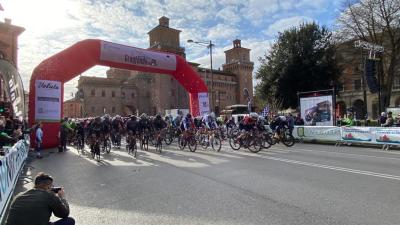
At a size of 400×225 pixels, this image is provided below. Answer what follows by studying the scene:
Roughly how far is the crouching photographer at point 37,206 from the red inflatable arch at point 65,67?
1575cm

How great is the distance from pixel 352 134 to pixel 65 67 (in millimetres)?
15934

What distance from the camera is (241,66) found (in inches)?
4331

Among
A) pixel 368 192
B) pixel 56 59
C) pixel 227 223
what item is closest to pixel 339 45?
pixel 56 59

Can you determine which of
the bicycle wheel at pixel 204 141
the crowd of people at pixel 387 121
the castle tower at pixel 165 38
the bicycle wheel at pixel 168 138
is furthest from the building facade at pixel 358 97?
the castle tower at pixel 165 38

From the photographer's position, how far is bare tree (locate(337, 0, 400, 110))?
3331 centimetres

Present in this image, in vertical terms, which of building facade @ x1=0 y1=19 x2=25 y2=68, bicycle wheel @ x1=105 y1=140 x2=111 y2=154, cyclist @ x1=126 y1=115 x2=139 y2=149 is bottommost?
bicycle wheel @ x1=105 y1=140 x2=111 y2=154

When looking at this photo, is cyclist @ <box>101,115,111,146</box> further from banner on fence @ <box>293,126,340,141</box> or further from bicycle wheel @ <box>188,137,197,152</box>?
banner on fence @ <box>293,126,340,141</box>

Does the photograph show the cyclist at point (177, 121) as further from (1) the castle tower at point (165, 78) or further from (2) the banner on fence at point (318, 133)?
(1) the castle tower at point (165, 78)

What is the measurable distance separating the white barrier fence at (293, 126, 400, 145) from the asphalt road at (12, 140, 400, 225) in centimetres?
550

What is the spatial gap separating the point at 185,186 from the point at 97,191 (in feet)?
6.58

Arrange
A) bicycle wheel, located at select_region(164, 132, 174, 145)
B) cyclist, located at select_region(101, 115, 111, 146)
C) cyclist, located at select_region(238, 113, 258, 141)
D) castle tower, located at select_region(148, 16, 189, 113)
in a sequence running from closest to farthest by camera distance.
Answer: cyclist, located at select_region(101, 115, 111, 146) → cyclist, located at select_region(238, 113, 258, 141) → bicycle wheel, located at select_region(164, 132, 174, 145) → castle tower, located at select_region(148, 16, 189, 113)

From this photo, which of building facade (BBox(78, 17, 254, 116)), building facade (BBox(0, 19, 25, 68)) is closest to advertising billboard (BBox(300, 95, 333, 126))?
building facade (BBox(0, 19, 25, 68))

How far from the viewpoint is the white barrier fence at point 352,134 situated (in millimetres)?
16844

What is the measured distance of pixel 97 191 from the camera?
808 cm
